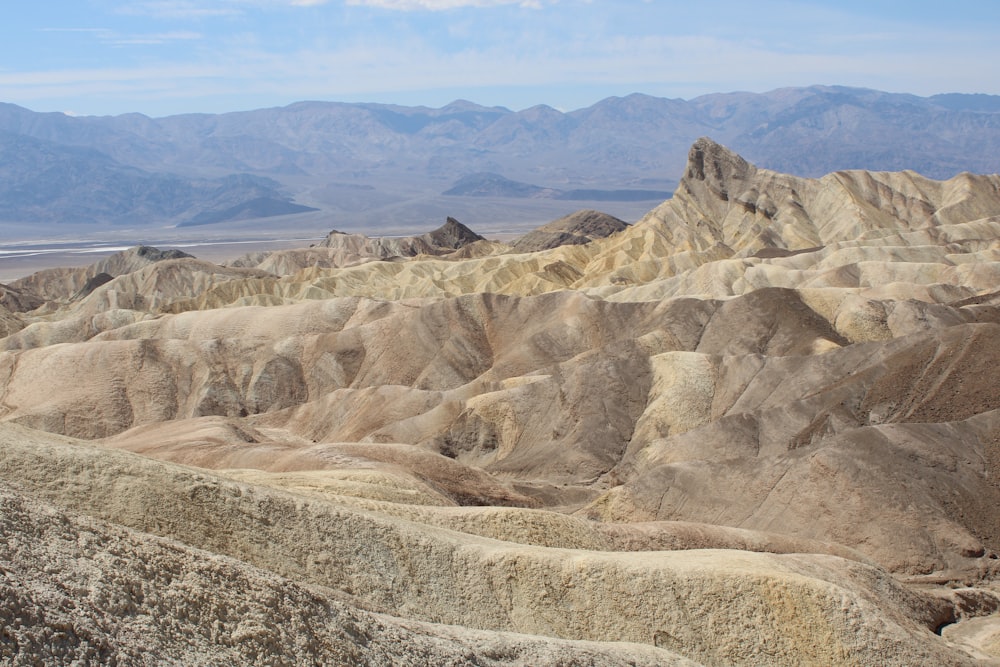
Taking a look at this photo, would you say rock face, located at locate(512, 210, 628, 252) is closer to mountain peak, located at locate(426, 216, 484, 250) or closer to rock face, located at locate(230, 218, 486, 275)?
mountain peak, located at locate(426, 216, 484, 250)

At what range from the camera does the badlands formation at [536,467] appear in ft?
54.9

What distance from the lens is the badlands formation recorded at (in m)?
16.7

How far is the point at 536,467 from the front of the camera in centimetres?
5125

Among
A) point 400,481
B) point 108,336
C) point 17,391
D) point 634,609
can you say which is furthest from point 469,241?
point 634,609

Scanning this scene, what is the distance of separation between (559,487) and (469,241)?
118816 millimetres

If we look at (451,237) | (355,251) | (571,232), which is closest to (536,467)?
(571,232)

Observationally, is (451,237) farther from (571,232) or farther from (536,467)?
→ (536,467)

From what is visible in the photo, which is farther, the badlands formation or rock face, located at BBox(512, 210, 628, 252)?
rock face, located at BBox(512, 210, 628, 252)

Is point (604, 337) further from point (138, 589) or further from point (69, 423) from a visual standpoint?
point (138, 589)

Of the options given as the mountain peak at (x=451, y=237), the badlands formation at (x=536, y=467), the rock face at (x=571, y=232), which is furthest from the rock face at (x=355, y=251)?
the badlands formation at (x=536, y=467)

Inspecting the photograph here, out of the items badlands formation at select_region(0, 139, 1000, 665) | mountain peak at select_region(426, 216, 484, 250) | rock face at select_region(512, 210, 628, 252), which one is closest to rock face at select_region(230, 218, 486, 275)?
mountain peak at select_region(426, 216, 484, 250)

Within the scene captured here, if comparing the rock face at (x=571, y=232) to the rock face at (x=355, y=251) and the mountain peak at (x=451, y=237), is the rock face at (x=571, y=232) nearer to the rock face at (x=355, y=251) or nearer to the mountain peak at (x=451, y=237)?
the mountain peak at (x=451, y=237)

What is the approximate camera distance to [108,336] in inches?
2918

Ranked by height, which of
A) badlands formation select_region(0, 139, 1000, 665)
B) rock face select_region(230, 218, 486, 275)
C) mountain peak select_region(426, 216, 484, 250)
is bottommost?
rock face select_region(230, 218, 486, 275)
